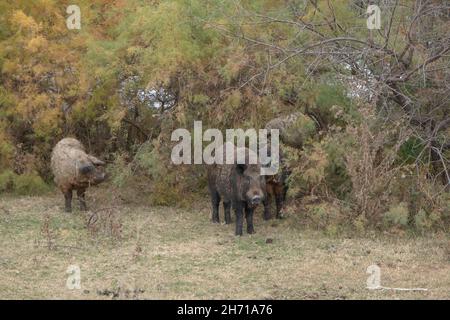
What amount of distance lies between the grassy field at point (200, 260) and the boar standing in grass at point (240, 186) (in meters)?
0.40

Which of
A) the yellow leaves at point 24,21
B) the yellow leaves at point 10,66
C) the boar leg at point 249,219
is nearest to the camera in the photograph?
the boar leg at point 249,219

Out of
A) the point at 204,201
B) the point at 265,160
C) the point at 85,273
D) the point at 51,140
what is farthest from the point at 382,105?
the point at 51,140

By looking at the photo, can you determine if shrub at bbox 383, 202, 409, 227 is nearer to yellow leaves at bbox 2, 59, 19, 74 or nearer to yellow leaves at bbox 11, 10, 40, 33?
yellow leaves at bbox 11, 10, 40, 33

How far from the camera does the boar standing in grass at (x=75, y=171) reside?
12.1 meters

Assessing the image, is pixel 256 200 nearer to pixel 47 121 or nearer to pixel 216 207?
pixel 216 207

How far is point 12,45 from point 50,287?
728 centimetres

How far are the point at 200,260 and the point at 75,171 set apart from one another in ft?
12.2

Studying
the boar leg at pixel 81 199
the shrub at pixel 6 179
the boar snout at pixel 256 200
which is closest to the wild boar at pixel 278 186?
the boar snout at pixel 256 200

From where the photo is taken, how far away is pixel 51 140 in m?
15.0

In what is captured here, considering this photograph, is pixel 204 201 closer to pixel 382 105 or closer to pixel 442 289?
pixel 382 105

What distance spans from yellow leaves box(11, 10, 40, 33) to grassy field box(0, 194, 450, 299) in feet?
12.2

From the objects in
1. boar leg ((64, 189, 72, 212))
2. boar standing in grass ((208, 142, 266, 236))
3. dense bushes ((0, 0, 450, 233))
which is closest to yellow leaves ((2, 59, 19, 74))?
dense bushes ((0, 0, 450, 233))

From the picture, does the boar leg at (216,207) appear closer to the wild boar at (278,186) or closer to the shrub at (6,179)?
the wild boar at (278,186)

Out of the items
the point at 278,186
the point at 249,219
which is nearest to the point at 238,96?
the point at 278,186
